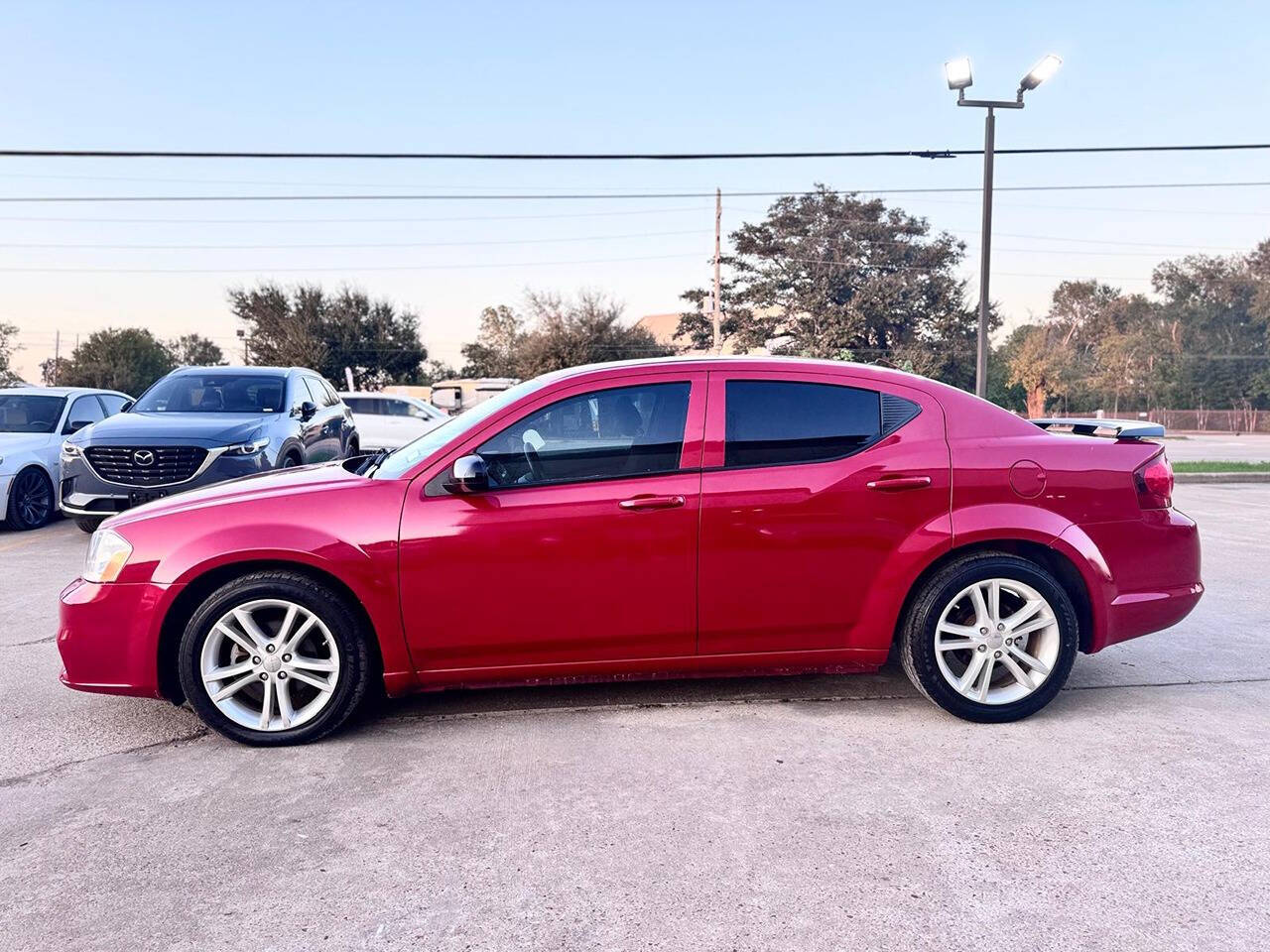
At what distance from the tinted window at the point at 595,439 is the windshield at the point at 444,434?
0.16 m

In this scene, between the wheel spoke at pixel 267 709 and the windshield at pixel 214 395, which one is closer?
the wheel spoke at pixel 267 709

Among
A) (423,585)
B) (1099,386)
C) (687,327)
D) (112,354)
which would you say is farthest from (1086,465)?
(1099,386)

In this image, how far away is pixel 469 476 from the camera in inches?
150

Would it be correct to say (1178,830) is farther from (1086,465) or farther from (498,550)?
(498,550)

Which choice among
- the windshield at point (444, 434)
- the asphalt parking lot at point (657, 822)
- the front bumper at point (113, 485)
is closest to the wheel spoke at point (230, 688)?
the asphalt parking lot at point (657, 822)

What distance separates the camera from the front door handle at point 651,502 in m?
3.90

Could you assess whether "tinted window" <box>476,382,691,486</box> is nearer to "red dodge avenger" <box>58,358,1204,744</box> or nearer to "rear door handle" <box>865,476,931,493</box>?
"red dodge avenger" <box>58,358,1204,744</box>

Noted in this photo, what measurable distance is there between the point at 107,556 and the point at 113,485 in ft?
18.1

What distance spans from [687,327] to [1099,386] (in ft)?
101

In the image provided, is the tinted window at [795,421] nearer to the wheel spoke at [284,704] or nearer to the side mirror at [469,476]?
the side mirror at [469,476]

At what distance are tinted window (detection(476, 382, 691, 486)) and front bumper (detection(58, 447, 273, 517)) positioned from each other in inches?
224

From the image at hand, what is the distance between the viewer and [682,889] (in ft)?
8.84

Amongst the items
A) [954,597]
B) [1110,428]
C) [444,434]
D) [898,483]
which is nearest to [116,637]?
[444,434]

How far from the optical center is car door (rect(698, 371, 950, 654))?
13.0 ft
